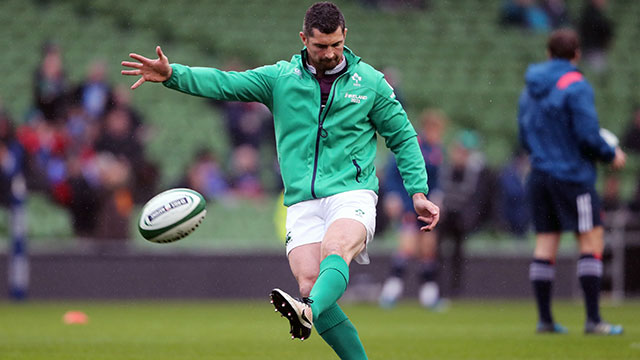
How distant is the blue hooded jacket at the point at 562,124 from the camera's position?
974cm

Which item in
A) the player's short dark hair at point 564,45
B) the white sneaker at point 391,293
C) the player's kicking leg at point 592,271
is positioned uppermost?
the player's short dark hair at point 564,45

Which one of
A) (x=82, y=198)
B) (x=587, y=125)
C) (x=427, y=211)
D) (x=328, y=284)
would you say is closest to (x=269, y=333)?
(x=587, y=125)

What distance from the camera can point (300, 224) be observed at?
6.37 meters

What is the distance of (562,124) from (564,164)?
0.35 m

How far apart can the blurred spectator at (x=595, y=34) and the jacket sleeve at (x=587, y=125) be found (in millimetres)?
14054

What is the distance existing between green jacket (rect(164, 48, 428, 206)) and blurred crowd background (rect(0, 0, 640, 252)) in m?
9.01

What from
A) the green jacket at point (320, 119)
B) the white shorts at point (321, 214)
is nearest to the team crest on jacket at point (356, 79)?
the green jacket at point (320, 119)

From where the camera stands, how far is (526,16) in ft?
80.2

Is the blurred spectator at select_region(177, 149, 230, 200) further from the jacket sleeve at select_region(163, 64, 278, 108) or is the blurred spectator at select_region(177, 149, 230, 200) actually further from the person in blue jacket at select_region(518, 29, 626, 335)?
the jacket sleeve at select_region(163, 64, 278, 108)

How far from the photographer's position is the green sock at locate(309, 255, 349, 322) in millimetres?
5781

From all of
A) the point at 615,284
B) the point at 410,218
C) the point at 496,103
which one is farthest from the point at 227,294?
the point at 496,103

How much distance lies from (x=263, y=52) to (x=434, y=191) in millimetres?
7933

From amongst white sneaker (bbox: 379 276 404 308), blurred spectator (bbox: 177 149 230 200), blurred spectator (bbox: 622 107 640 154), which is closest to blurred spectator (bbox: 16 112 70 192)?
blurred spectator (bbox: 177 149 230 200)

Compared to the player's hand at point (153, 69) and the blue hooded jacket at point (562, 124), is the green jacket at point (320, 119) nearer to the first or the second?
the player's hand at point (153, 69)
